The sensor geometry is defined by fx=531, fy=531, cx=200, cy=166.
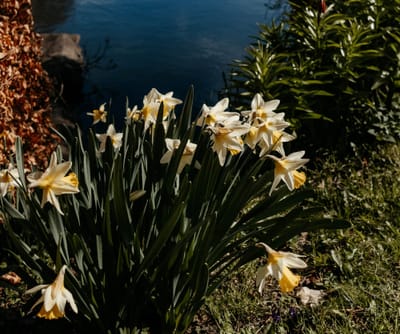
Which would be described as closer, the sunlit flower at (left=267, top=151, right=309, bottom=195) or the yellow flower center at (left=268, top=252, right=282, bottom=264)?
the yellow flower center at (left=268, top=252, right=282, bottom=264)

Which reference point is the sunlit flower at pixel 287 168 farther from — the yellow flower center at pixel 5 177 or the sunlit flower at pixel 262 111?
the yellow flower center at pixel 5 177

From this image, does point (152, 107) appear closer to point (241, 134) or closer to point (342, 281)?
point (241, 134)

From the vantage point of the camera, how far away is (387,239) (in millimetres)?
2846

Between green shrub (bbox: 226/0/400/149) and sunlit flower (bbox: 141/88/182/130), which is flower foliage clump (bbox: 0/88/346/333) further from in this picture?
green shrub (bbox: 226/0/400/149)

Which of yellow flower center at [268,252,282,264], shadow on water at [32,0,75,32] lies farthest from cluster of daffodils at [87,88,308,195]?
shadow on water at [32,0,75,32]

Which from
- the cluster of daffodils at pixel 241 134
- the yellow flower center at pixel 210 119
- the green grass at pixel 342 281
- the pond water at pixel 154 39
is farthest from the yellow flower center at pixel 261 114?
the pond water at pixel 154 39

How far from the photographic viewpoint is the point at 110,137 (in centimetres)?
217

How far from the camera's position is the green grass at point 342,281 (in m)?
2.32

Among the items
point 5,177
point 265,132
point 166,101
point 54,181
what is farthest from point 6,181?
point 265,132

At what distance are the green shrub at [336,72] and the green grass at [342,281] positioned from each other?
468 mm

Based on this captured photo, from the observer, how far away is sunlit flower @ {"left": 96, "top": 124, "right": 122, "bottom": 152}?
2.20 m

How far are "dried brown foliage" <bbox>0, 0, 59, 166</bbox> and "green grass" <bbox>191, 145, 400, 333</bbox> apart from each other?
4.31 feet

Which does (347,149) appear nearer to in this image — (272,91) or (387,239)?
(272,91)

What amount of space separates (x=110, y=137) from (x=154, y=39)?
583 cm
